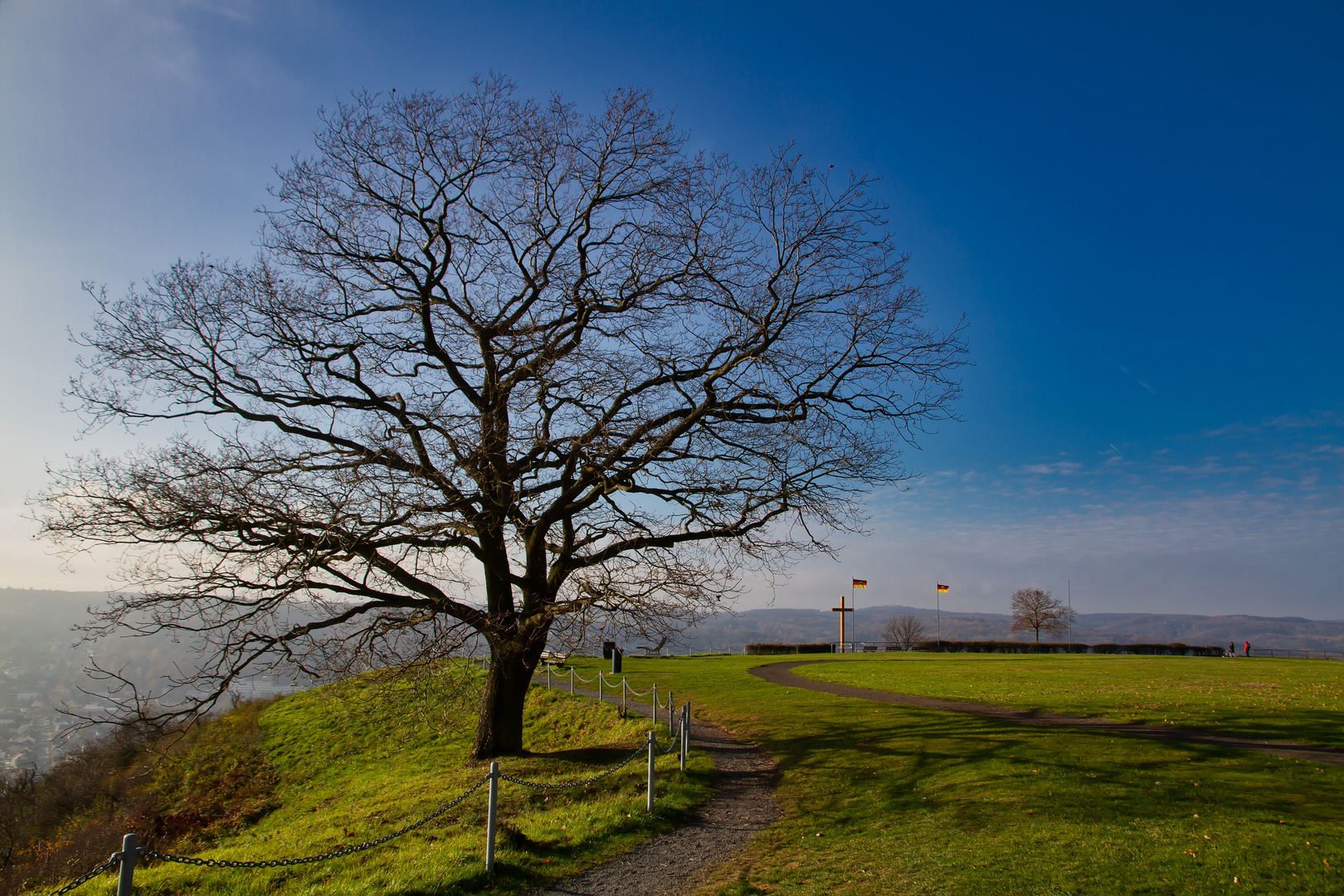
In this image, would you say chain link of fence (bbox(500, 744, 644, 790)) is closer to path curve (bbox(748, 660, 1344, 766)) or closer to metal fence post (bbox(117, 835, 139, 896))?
metal fence post (bbox(117, 835, 139, 896))

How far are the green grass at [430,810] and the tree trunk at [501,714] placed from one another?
0.44 m

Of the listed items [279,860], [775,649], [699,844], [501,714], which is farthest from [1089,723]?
[775,649]

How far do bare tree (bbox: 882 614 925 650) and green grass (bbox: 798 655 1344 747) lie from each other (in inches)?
2070

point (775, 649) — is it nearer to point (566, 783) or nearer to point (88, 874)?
point (566, 783)

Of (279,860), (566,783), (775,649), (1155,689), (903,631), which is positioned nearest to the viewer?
(279,860)

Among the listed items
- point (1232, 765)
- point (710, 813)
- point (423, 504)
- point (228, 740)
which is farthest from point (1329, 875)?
point (228, 740)

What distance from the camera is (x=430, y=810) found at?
35.7 feet

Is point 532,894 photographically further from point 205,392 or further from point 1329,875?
point 205,392

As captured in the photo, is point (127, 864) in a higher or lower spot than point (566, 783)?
higher

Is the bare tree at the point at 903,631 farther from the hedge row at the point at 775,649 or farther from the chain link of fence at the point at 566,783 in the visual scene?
the chain link of fence at the point at 566,783

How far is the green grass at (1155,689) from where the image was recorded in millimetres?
15945

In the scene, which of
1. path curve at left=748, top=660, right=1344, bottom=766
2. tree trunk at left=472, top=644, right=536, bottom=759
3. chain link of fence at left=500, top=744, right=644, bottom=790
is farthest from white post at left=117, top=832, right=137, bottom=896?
path curve at left=748, top=660, right=1344, bottom=766

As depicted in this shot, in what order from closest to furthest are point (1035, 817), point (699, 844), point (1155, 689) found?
1. point (699, 844)
2. point (1035, 817)
3. point (1155, 689)

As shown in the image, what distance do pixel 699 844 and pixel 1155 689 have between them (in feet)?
71.4
